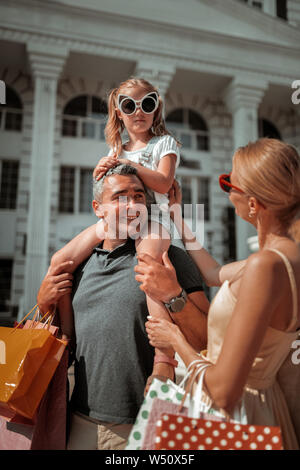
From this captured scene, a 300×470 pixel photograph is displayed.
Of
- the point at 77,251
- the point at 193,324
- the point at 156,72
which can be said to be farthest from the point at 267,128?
the point at 193,324

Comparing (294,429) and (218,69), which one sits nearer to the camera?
(294,429)

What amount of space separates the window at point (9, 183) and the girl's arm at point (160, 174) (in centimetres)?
1195

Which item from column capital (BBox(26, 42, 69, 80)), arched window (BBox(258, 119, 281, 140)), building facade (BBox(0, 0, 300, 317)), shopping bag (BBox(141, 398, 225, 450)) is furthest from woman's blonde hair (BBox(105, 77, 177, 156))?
arched window (BBox(258, 119, 281, 140))

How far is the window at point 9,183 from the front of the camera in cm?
1323

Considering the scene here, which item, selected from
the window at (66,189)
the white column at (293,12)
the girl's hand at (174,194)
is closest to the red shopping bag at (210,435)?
the girl's hand at (174,194)

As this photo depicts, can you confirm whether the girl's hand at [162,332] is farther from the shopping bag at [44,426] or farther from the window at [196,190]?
the window at [196,190]

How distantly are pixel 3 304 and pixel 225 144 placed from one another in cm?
1002

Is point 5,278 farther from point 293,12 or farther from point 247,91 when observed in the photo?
point 293,12

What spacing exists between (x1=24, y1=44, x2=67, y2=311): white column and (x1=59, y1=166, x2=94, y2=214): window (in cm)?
199

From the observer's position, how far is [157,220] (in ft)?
6.45

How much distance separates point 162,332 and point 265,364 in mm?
387

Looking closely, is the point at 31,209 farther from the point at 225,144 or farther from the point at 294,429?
the point at 294,429
